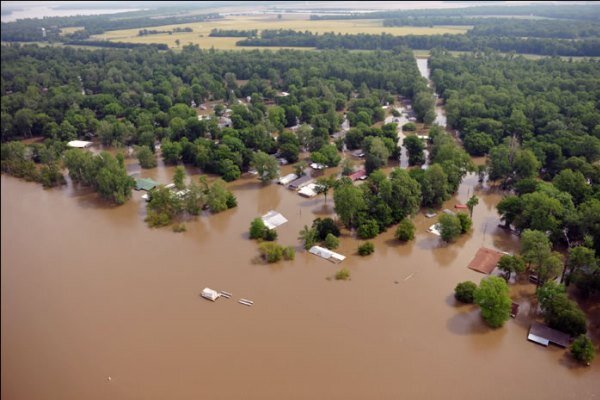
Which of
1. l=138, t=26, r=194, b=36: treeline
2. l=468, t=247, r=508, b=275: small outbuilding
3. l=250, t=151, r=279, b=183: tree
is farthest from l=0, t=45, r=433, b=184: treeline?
l=138, t=26, r=194, b=36: treeline

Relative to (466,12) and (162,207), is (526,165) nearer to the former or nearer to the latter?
(162,207)

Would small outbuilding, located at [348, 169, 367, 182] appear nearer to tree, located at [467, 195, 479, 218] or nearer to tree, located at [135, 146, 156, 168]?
tree, located at [467, 195, 479, 218]

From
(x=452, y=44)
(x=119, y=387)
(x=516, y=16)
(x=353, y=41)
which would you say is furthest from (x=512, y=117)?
(x=516, y=16)

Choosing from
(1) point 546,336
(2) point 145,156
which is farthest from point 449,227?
(2) point 145,156

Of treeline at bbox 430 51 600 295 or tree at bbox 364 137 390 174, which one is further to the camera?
tree at bbox 364 137 390 174

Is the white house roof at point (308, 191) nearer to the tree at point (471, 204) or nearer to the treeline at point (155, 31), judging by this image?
the tree at point (471, 204)
